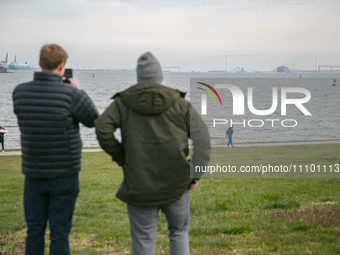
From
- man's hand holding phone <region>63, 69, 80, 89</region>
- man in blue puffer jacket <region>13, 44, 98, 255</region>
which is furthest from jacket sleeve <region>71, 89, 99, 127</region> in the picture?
man's hand holding phone <region>63, 69, 80, 89</region>

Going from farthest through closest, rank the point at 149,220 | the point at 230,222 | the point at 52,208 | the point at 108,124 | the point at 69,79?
the point at 230,222 → the point at 69,79 → the point at 52,208 → the point at 149,220 → the point at 108,124

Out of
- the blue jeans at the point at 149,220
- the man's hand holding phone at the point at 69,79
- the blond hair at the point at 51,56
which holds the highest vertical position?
the blond hair at the point at 51,56

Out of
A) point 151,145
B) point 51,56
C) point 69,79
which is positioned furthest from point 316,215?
point 51,56

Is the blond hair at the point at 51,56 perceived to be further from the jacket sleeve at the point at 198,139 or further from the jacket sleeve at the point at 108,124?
the jacket sleeve at the point at 198,139

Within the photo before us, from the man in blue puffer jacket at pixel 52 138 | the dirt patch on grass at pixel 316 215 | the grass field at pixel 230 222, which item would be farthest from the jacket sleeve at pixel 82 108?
the dirt patch on grass at pixel 316 215

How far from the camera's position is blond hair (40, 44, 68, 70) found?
308 centimetres

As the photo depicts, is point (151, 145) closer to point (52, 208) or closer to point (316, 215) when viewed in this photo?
point (52, 208)

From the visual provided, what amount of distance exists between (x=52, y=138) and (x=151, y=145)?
0.83 metres

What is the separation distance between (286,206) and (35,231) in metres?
4.23

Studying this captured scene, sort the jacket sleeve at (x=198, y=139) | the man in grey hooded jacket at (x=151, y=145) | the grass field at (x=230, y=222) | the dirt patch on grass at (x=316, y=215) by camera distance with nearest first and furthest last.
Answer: the man in grey hooded jacket at (x=151, y=145)
the jacket sleeve at (x=198, y=139)
the grass field at (x=230, y=222)
the dirt patch on grass at (x=316, y=215)

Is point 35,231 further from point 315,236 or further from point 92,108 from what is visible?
point 315,236

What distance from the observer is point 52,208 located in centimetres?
312

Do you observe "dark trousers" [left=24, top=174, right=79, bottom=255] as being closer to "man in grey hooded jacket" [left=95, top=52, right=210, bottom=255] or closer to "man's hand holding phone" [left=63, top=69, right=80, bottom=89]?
"man in grey hooded jacket" [left=95, top=52, right=210, bottom=255]

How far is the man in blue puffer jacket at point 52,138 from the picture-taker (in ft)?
10.0
